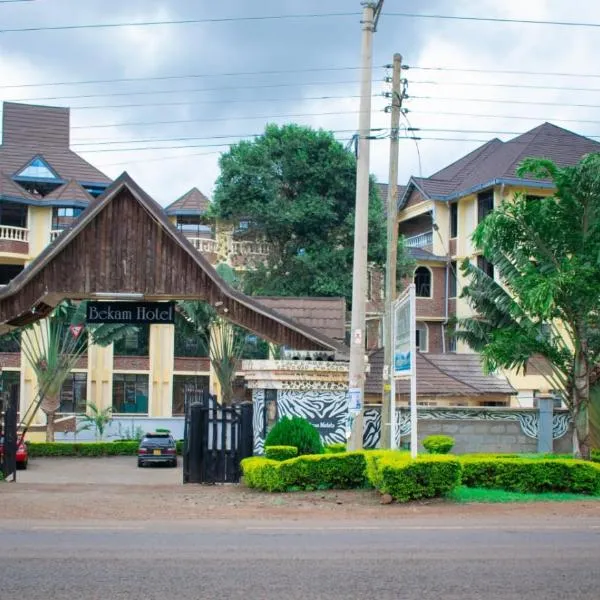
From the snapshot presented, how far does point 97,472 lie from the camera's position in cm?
3231

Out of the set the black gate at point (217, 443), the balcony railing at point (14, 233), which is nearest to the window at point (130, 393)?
the balcony railing at point (14, 233)

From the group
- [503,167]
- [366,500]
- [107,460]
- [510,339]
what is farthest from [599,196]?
[107,460]

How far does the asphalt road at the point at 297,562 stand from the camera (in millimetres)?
7805

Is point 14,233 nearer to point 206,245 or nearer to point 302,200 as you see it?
point 206,245

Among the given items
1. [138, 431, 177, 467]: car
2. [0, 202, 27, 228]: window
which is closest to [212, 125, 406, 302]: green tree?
[138, 431, 177, 467]: car

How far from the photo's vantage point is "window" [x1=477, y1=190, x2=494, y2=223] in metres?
41.4

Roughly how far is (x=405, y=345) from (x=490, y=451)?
801cm

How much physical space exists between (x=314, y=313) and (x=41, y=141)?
3136 centimetres

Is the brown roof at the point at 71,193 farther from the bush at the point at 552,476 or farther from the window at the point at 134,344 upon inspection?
the bush at the point at 552,476

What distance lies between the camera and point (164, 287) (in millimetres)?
20094

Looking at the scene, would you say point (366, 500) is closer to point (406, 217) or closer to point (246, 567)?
point (246, 567)

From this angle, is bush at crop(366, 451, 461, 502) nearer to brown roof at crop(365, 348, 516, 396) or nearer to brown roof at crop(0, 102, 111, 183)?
brown roof at crop(365, 348, 516, 396)

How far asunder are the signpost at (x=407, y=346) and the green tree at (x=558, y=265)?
339 centimetres

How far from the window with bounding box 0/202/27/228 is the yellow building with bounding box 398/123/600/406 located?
19.1 m
